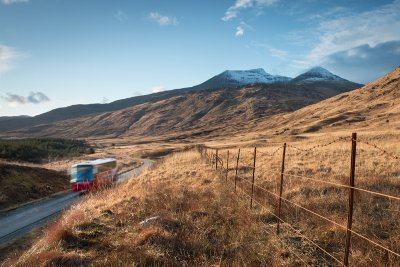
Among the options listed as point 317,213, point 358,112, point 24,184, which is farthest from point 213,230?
point 358,112

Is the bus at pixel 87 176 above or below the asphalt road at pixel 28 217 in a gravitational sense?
above

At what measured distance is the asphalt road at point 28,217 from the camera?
54.1 feet

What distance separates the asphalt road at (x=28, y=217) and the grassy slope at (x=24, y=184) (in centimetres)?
140

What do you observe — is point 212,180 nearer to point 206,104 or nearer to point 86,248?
point 86,248

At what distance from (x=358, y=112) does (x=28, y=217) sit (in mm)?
80685

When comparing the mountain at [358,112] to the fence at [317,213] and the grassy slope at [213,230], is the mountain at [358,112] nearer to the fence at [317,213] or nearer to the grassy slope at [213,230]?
the fence at [317,213]

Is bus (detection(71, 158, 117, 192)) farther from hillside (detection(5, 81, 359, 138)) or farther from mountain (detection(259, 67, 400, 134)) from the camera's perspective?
hillside (detection(5, 81, 359, 138))

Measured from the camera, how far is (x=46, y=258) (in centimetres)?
851

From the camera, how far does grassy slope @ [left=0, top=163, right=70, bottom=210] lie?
82.6 feet

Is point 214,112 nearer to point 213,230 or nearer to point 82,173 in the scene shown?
point 82,173

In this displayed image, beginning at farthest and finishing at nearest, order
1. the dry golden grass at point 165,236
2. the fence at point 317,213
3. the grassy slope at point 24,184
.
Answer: the grassy slope at point 24,184 → the dry golden grass at point 165,236 → the fence at point 317,213

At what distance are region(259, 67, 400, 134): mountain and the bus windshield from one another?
47.2 meters

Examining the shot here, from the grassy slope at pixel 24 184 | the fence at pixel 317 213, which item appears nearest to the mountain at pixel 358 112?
the grassy slope at pixel 24 184

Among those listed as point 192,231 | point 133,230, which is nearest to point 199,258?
point 192,231
